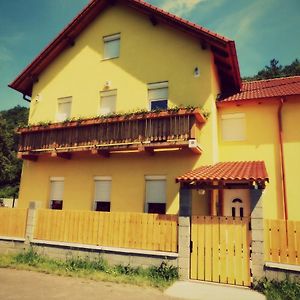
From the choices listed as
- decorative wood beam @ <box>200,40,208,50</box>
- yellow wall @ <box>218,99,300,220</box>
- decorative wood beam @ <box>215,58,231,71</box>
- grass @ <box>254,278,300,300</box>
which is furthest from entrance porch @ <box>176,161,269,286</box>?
decorative wood beam @ <box>200,40,208,50</box>

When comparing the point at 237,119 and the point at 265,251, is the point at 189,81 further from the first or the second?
the point at 265,251

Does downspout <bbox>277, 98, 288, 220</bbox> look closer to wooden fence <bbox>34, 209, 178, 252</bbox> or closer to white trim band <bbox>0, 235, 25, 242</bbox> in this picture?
wooden fence <bbox>34, 209, 178, 252</bbox>

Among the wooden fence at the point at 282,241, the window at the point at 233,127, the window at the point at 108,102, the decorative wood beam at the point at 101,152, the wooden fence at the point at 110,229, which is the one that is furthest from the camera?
the window at the point at 108,102

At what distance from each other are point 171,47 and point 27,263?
34.4ft

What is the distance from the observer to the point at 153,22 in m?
14.3

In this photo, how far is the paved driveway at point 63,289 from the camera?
735 cm

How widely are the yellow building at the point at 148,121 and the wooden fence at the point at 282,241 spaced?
2.44 m

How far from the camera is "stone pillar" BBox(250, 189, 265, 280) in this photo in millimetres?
8273

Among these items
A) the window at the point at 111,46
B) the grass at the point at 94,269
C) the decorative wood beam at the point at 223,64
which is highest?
the window at the point at 111,46

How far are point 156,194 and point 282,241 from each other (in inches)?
220

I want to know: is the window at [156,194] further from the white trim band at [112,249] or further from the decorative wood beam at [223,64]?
the decorative wood beam at [223,64]

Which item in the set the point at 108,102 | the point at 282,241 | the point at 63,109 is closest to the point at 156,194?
the point at 108,102

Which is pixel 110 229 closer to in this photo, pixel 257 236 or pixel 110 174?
pixel 110 174

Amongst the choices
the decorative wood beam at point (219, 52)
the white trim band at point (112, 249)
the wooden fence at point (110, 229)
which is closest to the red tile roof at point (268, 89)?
the decorative wood beam at point (219, 52)
